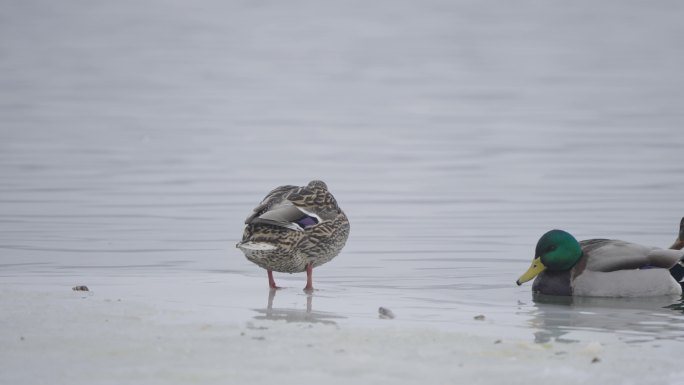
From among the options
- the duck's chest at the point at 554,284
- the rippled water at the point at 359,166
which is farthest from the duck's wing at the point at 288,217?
the duck's chest at the point at 554,284

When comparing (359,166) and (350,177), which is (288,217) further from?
(359,166)

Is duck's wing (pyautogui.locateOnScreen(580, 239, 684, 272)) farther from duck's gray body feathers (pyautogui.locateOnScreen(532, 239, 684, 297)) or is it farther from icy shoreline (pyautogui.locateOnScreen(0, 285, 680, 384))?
icy shoreline (pyautogui.locateOnScreen(0, 285, 680, 384))

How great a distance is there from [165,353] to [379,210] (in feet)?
26.7

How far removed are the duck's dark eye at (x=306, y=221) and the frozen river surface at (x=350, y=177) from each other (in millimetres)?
470

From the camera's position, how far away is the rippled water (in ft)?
30.0

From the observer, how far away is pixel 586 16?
55969mm

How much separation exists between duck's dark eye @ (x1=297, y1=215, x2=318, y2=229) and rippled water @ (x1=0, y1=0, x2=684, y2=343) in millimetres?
433

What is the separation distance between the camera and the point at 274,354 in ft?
20.6

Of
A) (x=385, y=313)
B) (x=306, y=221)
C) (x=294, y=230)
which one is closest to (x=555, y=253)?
(x=306, y=221)

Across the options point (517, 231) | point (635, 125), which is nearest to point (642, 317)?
point (517, 231)

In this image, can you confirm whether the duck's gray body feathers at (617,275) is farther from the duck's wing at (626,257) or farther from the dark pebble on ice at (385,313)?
the dark pebble on ice at (385,313)

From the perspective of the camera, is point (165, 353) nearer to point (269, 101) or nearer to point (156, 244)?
point (156, 244)

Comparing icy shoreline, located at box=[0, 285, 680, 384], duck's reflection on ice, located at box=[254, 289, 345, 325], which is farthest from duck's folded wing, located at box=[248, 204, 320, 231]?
icy shoreline, located at box=[0, 285, 680, 384]

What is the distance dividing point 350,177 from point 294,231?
8.07 metres
